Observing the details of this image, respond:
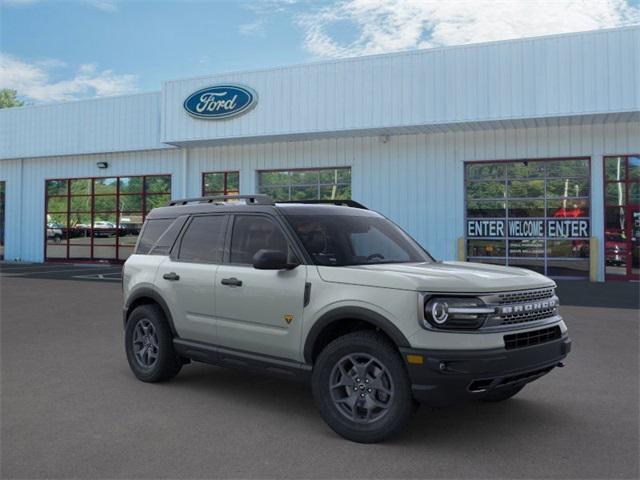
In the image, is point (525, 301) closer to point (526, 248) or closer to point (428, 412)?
point (428, 412)

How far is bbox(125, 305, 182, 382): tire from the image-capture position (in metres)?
6.00

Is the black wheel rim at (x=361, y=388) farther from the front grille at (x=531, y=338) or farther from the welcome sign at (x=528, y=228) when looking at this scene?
the welcome sign at (x=528, y=228)

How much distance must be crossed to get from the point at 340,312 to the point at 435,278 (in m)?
0.76

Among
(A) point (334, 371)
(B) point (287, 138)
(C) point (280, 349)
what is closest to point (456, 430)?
(A) point (334, 371)

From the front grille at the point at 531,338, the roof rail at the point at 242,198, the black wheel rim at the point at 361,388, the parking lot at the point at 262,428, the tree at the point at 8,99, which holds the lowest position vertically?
the parking lot at the point at 262,428

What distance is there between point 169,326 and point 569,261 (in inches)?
588

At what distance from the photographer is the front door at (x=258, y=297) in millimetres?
4863

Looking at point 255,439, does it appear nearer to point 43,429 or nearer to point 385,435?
point 385,435

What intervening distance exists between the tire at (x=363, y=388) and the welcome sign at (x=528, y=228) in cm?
1522

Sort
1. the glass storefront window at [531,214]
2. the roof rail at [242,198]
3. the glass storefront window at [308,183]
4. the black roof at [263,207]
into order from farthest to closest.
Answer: the glass storefront window at [308,183]
the glass storefront window at [531,214]
the roof rail at [242,198]
the black roof at [263,207]

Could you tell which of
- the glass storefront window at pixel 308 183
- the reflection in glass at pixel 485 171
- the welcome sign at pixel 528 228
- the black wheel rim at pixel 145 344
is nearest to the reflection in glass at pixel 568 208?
the welcome sign at pixel 528 228

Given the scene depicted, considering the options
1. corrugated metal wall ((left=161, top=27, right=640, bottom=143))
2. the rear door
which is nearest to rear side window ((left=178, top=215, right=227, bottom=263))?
the rear door

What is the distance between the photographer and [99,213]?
84.5ft

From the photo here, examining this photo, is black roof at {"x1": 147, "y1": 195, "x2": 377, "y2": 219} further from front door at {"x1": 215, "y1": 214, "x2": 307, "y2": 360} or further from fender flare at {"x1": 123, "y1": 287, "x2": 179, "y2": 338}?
fender flare at {"x1": 123, "y1": 287, "x2": 179, "y2": 338}
